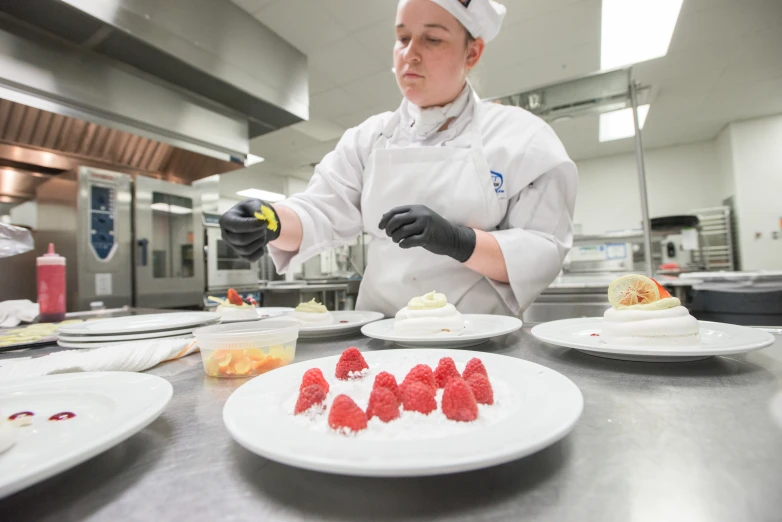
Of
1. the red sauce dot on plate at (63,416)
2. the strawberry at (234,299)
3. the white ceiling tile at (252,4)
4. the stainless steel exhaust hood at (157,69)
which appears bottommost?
the red sauce dot on plate at (63,416)

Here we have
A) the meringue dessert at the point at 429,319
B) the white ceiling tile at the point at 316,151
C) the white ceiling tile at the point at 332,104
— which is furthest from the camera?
the white ceiling tile at the point at 316,151

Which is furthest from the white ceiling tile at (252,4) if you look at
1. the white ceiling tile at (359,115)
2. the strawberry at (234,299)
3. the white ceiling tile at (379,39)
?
the strawberry at (234,299)

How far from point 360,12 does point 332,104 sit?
172 centimetres

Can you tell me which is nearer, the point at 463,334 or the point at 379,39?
the point at 463,334

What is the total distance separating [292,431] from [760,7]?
514 centimetres

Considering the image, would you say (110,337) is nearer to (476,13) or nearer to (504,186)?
(504,186)

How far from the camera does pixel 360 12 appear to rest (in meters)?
3.13

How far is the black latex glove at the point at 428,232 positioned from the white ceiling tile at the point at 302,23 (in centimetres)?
277

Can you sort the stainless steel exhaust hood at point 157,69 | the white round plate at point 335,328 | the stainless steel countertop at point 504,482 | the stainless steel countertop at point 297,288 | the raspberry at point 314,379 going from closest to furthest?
the stainless steel countertop at point 504,482, the raspberry at point 314,379, the white round plate at point 335,328, the stainless steel exhaust hood at point 157,69, the stainless steel countertop at point 297,288

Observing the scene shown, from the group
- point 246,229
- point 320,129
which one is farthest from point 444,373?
point 320,129

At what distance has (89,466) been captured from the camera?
38 cm

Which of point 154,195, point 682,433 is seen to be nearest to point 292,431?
point 682,433

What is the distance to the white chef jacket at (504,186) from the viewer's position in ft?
3.82

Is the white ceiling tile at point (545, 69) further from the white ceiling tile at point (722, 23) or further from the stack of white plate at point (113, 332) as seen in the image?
the stack of white plate at point (113, 332)
